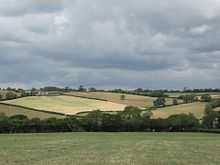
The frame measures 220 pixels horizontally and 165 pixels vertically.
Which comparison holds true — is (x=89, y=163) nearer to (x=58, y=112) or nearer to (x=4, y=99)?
(x=58, y=112)

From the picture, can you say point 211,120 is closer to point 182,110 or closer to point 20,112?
point 182,110

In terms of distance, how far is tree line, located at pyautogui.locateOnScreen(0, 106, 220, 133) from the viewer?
387 ft

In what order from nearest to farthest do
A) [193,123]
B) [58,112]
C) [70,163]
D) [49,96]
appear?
[70,163] → [193,123] → [58,112] → [49,96]

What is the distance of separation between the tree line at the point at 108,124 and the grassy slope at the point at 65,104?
75.9 feet

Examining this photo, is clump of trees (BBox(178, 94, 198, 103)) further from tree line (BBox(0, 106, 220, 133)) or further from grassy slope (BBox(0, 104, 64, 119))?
grassy slope (BBox(0, 104, 64, 119))

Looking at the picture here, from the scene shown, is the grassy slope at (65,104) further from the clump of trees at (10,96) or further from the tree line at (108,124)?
the tree line at (108,124)

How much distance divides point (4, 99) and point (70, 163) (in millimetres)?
137522

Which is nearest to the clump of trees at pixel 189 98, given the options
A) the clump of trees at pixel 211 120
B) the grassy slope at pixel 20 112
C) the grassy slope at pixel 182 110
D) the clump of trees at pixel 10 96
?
the grassy slope at pixel 182 110

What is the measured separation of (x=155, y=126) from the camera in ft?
392

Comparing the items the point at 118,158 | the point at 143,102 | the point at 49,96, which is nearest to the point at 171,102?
the point at 143,102

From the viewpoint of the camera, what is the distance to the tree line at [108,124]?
118m

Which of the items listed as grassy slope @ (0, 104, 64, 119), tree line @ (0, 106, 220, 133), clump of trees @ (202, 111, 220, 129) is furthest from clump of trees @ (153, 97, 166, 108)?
clump of trees @ (202, 111, 220, 129)

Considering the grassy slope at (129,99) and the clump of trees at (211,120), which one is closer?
the clump of trees at (211,120)

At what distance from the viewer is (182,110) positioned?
14412 centimetres
